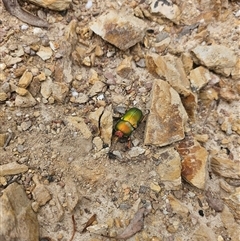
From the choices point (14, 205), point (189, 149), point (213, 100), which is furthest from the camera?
point (213, 100)

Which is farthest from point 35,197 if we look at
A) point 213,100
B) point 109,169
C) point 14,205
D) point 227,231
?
point 213,100

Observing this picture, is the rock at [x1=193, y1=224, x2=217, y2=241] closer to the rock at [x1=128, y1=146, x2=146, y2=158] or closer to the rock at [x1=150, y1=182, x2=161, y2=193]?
the rock at [x1=150, y1=182, x2=161, y2=193]

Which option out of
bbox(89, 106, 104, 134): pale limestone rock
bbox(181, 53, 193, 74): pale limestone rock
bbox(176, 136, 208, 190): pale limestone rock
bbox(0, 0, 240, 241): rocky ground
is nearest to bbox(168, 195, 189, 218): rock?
bbox(0, 0, 240, 241): rocky ground

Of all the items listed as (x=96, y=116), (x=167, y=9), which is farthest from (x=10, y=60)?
(x=167, y=9)

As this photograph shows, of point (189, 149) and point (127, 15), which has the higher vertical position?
point (127, 15)

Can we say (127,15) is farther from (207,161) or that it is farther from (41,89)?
(207,161)
